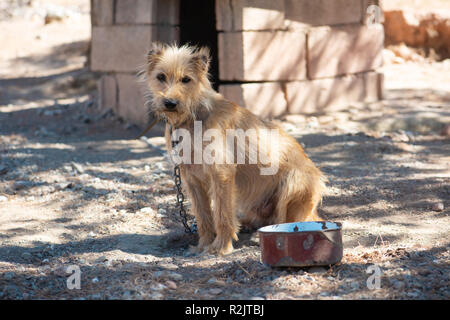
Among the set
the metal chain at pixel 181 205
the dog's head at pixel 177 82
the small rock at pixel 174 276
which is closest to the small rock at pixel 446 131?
the metal chain at pixel 181 205

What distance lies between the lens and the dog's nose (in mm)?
4555

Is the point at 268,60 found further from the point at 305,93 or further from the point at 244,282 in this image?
the point at 244,282

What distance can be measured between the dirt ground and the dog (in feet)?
1.19

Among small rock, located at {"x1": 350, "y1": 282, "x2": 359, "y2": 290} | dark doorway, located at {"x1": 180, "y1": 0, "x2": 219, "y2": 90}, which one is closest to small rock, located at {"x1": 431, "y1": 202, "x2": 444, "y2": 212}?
small rock, located at {"x1": 350, "y1": 282, "x2": 359, "y2": 290}

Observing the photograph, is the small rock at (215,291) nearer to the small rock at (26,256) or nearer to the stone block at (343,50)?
the small rock at (26,256)

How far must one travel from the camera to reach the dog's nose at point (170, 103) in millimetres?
4555

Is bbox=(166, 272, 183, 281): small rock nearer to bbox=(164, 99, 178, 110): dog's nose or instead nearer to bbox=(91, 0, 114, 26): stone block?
bbox=(164, 99, 178, 110): dog's nose

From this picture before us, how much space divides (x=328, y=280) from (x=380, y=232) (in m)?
1.55

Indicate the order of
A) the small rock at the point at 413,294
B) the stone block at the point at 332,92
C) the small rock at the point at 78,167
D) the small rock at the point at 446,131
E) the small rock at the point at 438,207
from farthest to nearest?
the stone block at the point at 332,92, the small rock at the point at 446,131, the small rock at the point at 78,167, the small rock at the point at 438,207, the small rock at the point at 413,294

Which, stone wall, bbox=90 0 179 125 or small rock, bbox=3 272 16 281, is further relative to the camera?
stone wall, bbox=90 0 179 125

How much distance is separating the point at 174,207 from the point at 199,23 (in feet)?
22.3
